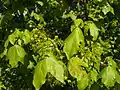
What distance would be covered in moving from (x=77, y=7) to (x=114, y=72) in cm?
59

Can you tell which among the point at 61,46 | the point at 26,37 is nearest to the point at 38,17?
the point at 26,37

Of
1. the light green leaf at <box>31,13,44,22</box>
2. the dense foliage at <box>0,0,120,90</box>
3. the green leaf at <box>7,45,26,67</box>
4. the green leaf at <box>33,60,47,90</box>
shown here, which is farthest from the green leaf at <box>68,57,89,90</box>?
the light green leaf at <box>31,13,44,22</box>

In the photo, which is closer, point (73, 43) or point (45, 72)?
point (45, 72)

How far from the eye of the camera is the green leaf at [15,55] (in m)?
1.95

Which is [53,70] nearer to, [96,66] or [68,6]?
[96,66]

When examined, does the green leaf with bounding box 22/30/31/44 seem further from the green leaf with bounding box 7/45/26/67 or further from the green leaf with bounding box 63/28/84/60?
the green leaf with bounding box 63/28/84/60

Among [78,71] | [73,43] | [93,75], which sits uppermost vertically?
[73,43]

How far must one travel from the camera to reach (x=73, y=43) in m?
1.83

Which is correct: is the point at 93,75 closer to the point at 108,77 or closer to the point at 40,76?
the point at 108,77

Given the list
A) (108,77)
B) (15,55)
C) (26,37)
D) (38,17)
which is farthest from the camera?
(38,17)

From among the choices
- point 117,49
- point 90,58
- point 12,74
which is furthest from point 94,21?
point 12,74

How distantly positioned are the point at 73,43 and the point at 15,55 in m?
0.35

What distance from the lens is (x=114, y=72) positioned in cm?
185

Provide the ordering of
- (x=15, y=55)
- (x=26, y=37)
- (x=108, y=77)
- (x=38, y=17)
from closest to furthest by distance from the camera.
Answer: (x=108, y=77)
(x=15, y=55)
(x=26, y=37)
(x=38, y=17)
